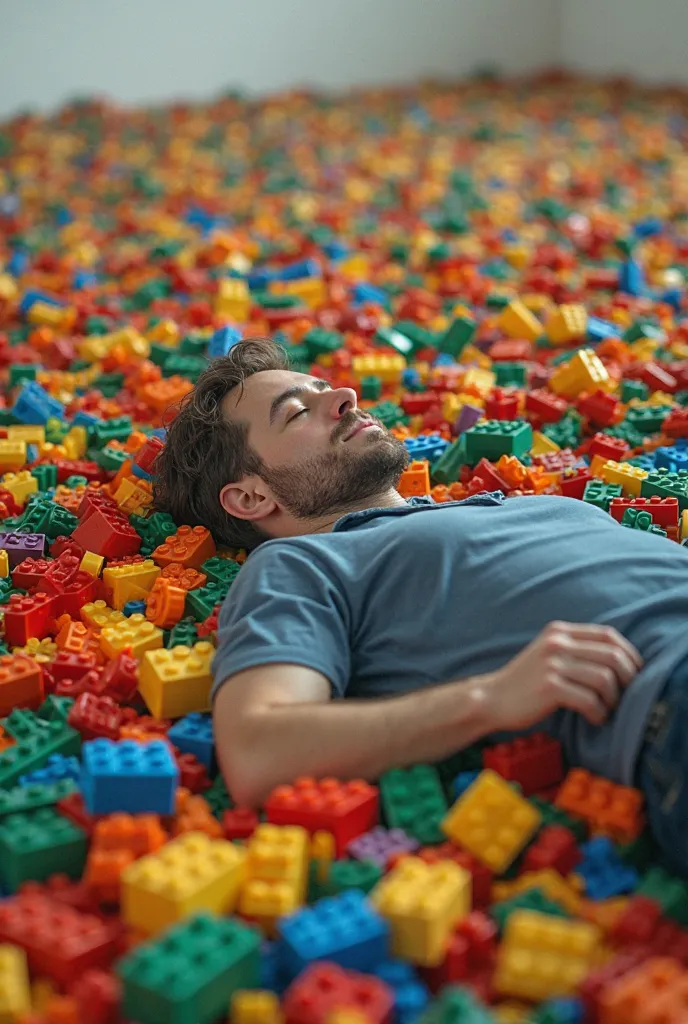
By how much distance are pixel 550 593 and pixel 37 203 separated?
13.5 feet

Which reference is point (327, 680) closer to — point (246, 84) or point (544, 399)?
point (544, 399)

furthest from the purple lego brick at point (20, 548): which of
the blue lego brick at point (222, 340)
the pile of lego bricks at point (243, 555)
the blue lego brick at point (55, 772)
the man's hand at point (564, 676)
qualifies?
the man's hand at point (564, 676)

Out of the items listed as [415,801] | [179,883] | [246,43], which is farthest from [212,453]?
[246,43]

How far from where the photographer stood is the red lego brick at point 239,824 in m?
1.52

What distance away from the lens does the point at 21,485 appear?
253 cm

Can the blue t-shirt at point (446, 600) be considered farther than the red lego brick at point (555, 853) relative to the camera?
Yes

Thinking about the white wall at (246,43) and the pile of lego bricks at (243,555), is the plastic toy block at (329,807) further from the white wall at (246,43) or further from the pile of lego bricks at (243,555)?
the white wall at (246,43)

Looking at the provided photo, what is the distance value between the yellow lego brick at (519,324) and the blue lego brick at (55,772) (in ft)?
6.89

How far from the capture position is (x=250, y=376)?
7.28ft

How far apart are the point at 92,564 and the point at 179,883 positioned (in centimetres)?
99

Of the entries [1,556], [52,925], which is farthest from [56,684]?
[52,925]

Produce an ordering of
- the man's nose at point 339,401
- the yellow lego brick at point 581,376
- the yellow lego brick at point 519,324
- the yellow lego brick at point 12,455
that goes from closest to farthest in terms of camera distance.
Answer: the man's nose at point 339,401, the yellow lego brick at point 12,455, the yellow lego brick at point 581,376, the yellow lego brick at point 519,324

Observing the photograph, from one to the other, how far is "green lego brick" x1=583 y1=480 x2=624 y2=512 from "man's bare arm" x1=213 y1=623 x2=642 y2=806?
→ 0.78 metres

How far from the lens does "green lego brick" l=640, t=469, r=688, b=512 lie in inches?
89.6
